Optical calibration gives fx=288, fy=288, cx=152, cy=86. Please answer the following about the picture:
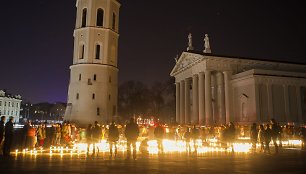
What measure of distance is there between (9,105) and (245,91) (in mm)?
114367

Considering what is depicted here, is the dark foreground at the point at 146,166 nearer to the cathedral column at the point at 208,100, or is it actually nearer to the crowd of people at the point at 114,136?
the crowd of people at the point at 114,136

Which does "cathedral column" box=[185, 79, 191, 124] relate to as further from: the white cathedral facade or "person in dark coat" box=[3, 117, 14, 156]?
"person in dark coat" box=[3, 117, 14, 156]

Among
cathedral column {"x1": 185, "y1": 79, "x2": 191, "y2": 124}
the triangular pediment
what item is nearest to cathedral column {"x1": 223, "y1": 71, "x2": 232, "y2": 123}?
the triangular pediment

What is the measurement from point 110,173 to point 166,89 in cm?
7537

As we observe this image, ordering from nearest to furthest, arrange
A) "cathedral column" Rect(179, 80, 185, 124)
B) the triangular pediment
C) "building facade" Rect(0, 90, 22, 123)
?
the triangular pediment → "cathedral column" Rect(179, 80, 185, 124) → "building facade" Rect(0, 90, 22, 123)

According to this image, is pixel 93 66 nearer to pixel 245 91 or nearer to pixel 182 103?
pixel 182 103

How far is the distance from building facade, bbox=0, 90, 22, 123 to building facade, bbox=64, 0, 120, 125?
8513 centimetres

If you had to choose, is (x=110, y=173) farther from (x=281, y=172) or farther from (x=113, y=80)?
(x=113, y=80)

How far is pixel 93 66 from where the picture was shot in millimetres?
52688

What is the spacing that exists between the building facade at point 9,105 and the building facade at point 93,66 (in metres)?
85.1

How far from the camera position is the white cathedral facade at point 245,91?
46.0 m

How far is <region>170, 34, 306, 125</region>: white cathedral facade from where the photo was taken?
1812 inches

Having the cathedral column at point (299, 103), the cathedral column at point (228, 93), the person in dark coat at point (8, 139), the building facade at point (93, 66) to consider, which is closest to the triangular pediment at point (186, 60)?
the cathedral column at point (228, 93)

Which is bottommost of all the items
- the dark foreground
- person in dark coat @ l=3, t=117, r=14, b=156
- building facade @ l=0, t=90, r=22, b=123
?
the dark foreground
